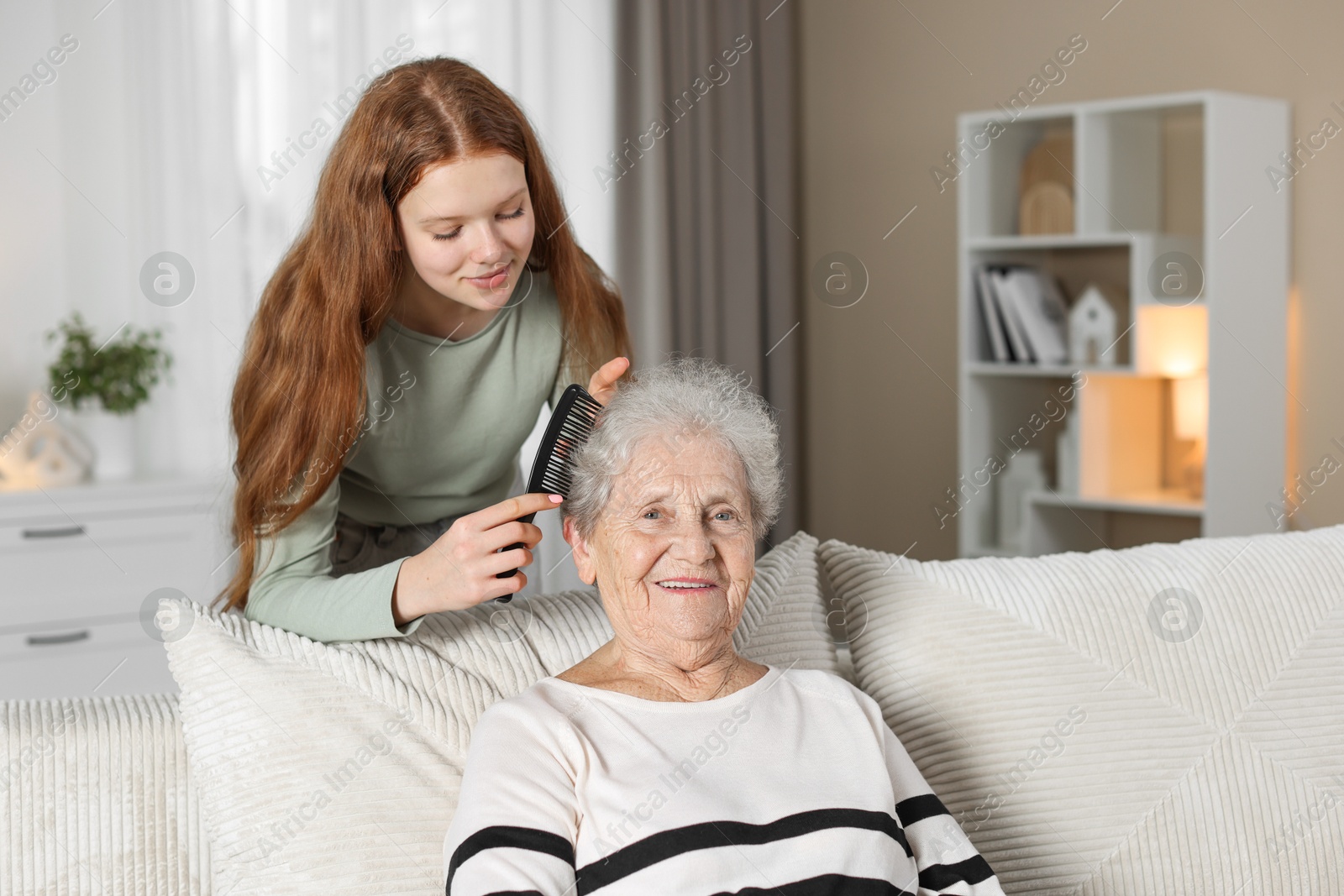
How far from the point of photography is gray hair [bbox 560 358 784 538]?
1336mm

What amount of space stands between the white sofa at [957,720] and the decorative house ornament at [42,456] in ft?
7.10

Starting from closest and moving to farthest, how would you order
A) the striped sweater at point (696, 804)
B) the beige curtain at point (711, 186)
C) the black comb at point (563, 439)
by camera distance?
1. the striped sweater at point (696, 804)
2. the black comb at point (563, 439)
3. the beige curtain at point (711, 186)

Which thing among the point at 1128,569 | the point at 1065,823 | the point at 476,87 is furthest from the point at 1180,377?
Answer: the point at 476,87

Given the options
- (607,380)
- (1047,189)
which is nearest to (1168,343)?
(1047,189)

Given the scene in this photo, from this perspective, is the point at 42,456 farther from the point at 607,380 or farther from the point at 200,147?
the point at 607,380

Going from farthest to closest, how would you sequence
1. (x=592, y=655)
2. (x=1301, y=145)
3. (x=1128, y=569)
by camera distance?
(x=1301, y=145)
(x=1128, y=569)
(x=592, y=655)

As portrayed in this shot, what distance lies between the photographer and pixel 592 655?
53.3 inches

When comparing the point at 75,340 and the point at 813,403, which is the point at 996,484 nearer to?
the point at 813,403

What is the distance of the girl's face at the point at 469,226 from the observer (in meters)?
1.40

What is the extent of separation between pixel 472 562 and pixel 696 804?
12.9 inches

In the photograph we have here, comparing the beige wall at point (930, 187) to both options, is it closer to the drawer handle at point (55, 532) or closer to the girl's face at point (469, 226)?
the drawer handle at point (55, 532)

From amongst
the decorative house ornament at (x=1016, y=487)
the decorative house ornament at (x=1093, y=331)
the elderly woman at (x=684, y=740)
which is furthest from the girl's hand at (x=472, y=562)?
the decorative house ornament at (x=1016, y=487)

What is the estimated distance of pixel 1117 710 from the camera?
1450 millimetres

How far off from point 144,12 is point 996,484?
2.89 metres
